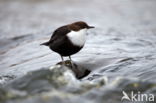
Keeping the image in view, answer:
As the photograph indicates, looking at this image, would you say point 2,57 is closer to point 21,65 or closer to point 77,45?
point 21,65

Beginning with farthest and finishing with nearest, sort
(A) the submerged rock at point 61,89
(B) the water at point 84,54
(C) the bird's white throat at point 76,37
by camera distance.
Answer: (C) the bird's white throat at point 76,37 < (B) the water at point 84,54 < (A) the submerged rock at point 61,89

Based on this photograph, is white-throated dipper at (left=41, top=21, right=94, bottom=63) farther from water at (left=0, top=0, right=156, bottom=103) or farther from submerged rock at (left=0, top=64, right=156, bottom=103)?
submerged rock at (left=0, top=64, right=156, bottom=103)

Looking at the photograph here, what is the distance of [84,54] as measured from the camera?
7605mm

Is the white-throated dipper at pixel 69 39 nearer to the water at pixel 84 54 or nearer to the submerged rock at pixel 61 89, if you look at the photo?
the water at pixel 84 54

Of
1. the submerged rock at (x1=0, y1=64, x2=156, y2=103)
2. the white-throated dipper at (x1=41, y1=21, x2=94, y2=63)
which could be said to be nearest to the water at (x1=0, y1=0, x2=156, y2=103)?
the submerged rock at (x1=0, y1=64, x2=156, y2=103)

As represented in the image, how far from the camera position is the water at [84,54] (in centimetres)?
494

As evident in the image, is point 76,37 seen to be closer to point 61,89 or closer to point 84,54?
point 84,54

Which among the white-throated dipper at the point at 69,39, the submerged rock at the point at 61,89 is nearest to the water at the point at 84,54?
the submerged rock at the point at 61,89

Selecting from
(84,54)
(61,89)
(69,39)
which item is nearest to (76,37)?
(69,39)

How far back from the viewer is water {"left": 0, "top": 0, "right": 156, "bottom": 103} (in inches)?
194

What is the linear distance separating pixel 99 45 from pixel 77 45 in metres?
1.93

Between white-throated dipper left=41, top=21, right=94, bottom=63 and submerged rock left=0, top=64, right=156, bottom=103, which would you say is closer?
submerged rock left=0, top=64, right=156, bottom=103

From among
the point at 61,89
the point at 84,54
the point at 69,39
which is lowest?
the point at 84,54

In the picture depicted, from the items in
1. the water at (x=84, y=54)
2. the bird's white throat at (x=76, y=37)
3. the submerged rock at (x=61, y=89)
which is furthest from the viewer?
the bird's white throat at (x=76, y=37)
